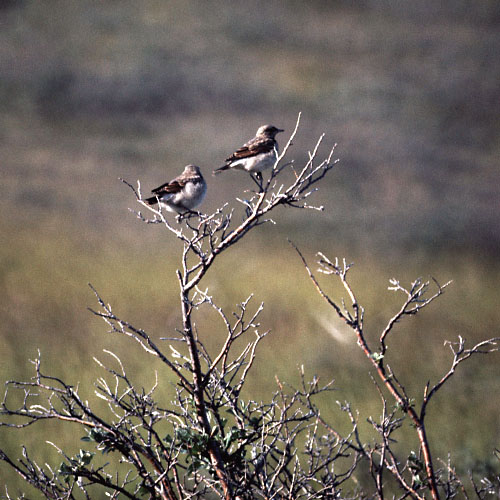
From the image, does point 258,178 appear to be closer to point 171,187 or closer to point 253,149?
point 171,187

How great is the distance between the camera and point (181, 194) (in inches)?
218

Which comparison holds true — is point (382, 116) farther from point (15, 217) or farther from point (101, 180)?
point (15, 217)

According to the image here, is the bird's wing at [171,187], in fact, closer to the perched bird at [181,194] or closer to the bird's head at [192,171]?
the perched bird at [181,194]

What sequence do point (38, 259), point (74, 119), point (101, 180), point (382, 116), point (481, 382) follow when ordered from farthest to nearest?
point (382, 116) → point (74, 119) → point (101, 180) → point (38, 259) → point (481, 382)

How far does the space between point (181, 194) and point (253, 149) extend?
0.77 meters

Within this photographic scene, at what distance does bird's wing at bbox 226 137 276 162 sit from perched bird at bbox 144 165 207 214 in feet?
1.45

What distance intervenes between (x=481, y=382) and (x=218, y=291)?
215 inches

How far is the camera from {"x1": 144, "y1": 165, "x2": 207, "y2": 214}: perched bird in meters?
5.52

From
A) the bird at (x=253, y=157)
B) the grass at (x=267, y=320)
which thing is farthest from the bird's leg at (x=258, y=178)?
the grass at (x=267, y=320)

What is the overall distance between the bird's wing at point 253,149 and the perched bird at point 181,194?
443 millimetres

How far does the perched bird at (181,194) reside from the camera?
18.1ft

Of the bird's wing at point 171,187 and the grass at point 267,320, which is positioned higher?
the grass at point 267,320

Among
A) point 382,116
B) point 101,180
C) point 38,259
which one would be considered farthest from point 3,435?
point 382,116

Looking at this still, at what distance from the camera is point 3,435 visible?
29.3 ft
